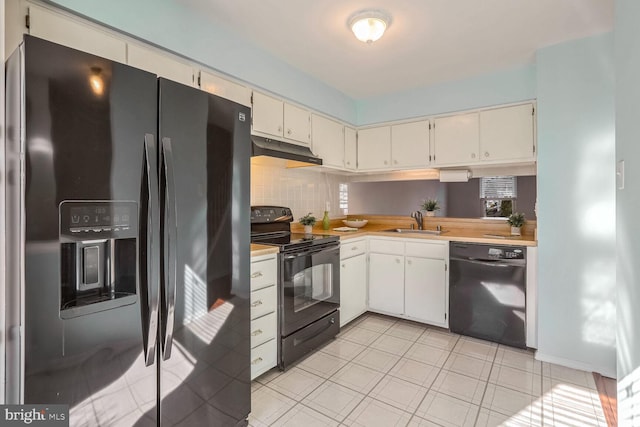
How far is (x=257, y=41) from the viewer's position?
240cm

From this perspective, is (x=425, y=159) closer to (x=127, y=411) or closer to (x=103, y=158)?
(x=103, y=158)

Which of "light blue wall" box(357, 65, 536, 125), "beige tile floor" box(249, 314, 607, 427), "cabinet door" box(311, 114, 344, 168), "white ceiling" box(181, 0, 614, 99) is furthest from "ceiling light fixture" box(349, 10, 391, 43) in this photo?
"beige tile floor" box(249, 314, 607, 427)

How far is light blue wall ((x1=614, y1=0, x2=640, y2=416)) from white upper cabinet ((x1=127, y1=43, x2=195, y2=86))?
2.15 metres

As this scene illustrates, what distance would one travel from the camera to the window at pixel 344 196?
160 inches

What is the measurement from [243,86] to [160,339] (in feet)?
6.04

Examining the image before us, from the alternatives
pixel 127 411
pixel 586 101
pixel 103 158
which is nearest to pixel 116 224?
pixel 103 158

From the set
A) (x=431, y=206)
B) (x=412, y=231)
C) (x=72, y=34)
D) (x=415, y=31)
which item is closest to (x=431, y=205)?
(x=431, y=206)

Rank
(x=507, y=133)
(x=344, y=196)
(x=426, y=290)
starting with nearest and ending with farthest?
1. (x=507, y=133)
2. (x=426, y=290)
3. (x=344, y=196)

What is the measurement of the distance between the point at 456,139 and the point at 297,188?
1702mm

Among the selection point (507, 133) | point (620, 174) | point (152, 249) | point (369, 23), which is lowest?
point (152, 249)

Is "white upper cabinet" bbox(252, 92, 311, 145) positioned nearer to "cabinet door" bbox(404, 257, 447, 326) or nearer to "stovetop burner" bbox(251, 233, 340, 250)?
"stovetop burner" bbox(251, 233, 340, 250)

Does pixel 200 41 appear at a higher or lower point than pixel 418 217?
higher

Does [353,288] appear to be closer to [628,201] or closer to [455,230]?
[455,230]

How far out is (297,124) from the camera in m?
2.88
